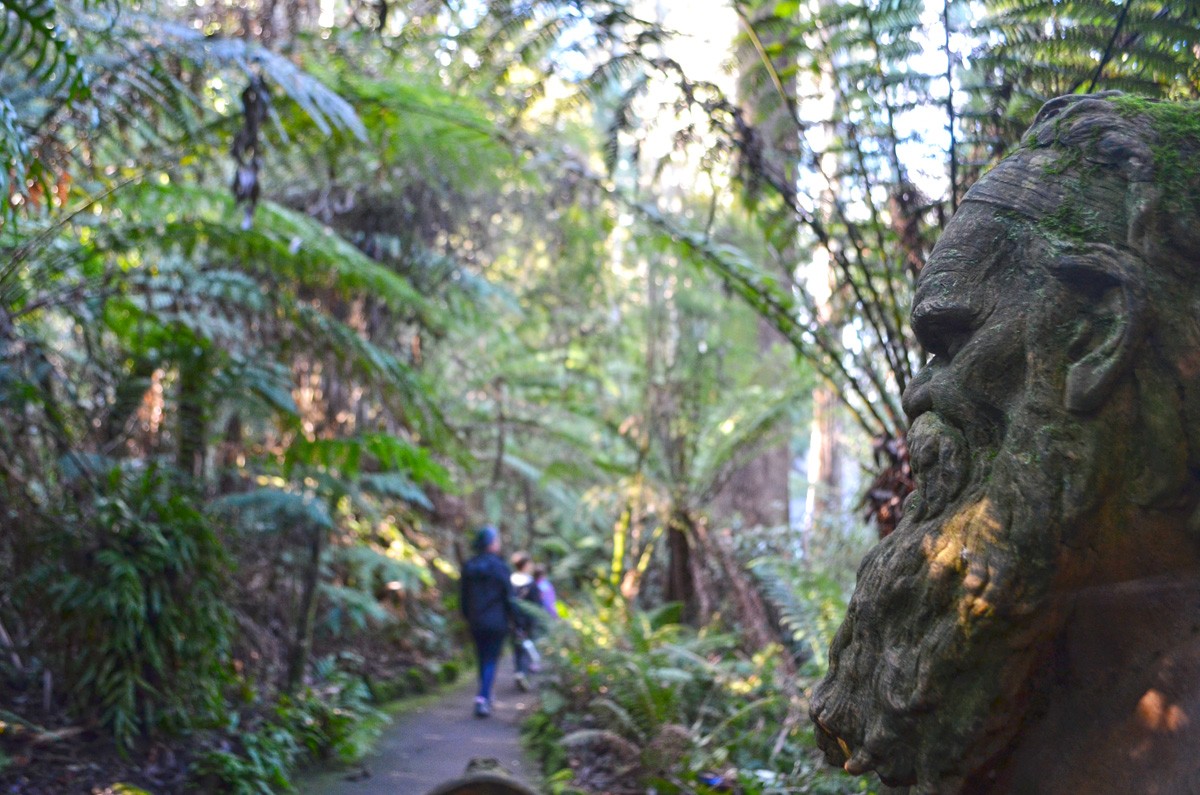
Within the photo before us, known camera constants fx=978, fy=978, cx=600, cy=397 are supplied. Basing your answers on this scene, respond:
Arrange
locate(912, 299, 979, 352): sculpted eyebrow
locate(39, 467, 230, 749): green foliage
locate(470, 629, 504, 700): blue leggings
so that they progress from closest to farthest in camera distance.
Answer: locate(912, 299, 979, 352): sculpted eyebrow → locate(39, 467, 230, 749): green foliage → locate(470, 629, 504, 700): blue leggings

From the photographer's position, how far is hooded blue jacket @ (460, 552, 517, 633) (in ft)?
28.7

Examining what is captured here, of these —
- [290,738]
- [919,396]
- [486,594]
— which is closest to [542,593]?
[486,594]

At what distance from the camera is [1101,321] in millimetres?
2068

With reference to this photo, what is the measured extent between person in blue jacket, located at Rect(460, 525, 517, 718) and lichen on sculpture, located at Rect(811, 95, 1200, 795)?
6799 mm

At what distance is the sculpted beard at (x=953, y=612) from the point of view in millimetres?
2010

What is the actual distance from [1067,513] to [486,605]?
729cm

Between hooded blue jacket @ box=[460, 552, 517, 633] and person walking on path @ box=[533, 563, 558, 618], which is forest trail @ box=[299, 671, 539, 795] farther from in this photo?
person walking on path @ box=[533, 563, 558, 618]

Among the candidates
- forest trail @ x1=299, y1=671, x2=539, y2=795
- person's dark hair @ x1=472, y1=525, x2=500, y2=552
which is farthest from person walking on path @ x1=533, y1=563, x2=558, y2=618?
person's dark hair @ x1=472, y1=525, x2=500, y2=552

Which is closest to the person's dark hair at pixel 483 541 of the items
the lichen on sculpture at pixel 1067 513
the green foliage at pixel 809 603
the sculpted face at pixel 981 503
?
the green foliage at pixel 809 603

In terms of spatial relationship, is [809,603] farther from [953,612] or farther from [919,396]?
[953,612]

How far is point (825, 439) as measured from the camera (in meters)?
16.5

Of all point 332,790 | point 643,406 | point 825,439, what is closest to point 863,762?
point 332,790

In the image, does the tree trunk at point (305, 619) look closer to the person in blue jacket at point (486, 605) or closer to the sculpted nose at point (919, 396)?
the person in blue jacket at point (486, 605)

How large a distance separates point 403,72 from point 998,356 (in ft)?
26.9
